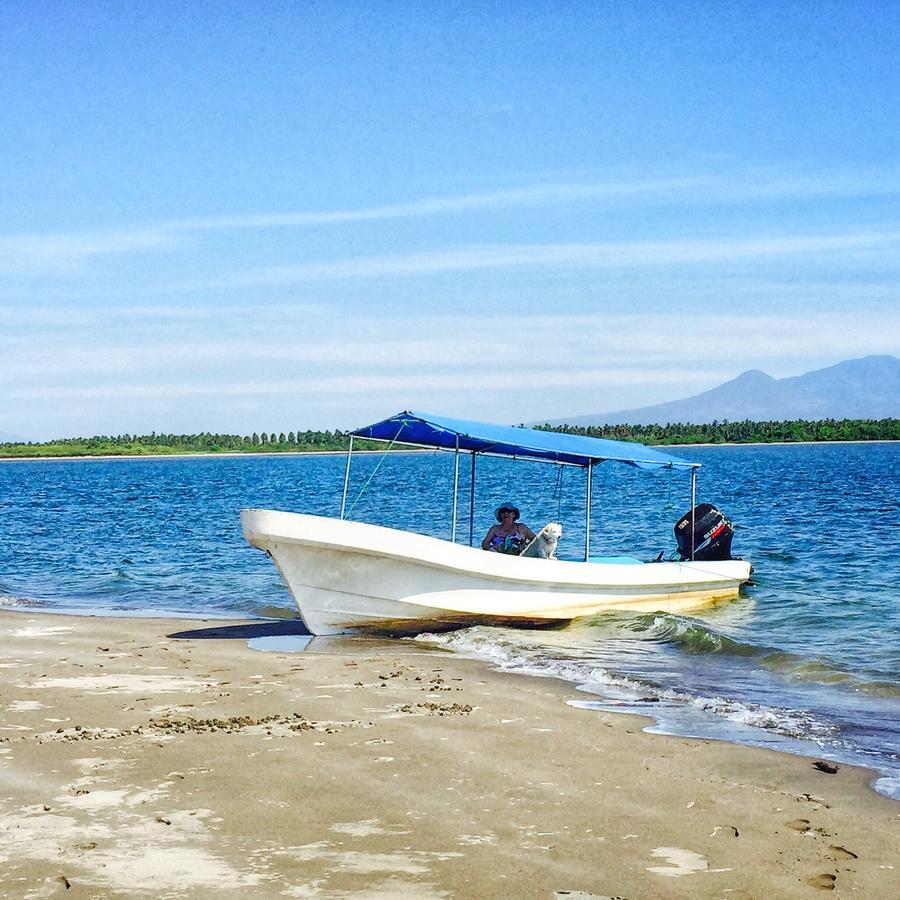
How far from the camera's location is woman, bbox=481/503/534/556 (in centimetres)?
1738

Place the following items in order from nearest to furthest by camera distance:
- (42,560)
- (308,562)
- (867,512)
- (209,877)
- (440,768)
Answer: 1. (209,877)
2. (440,768)
3. (308,562)
4. (42,560)
5. (867,512)

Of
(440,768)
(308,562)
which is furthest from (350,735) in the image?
(308,562)

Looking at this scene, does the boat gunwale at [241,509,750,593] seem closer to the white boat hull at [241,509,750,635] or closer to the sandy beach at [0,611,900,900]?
the white boat hull at [241,509,750,635]

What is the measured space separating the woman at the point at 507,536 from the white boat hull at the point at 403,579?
0.91 m

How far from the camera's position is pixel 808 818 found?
711 centimetres

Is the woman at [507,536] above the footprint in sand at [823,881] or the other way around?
above

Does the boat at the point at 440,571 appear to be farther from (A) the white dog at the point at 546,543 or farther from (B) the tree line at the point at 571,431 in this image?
(B) the tree line at the point at 571,431

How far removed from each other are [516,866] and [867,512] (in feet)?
110

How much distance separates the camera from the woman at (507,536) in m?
17.4

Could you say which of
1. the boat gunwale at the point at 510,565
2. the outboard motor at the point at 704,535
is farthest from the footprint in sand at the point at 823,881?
the outboard motor at the point at 704,535

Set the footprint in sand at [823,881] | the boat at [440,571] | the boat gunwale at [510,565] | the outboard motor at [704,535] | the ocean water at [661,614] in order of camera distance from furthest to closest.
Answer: the outboard motor at [704,535] → the boat at [440,571] → the boat gunwale at [510,565] → the ocean water at [661,614] → the footprint in sand at [823,881]

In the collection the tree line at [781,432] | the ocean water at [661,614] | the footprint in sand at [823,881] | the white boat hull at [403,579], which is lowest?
the ocean water at [661,614]

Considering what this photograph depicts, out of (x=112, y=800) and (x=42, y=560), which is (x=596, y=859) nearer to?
(x=112, y=800)

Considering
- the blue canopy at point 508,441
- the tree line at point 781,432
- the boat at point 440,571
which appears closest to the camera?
the boat at point 440,571
